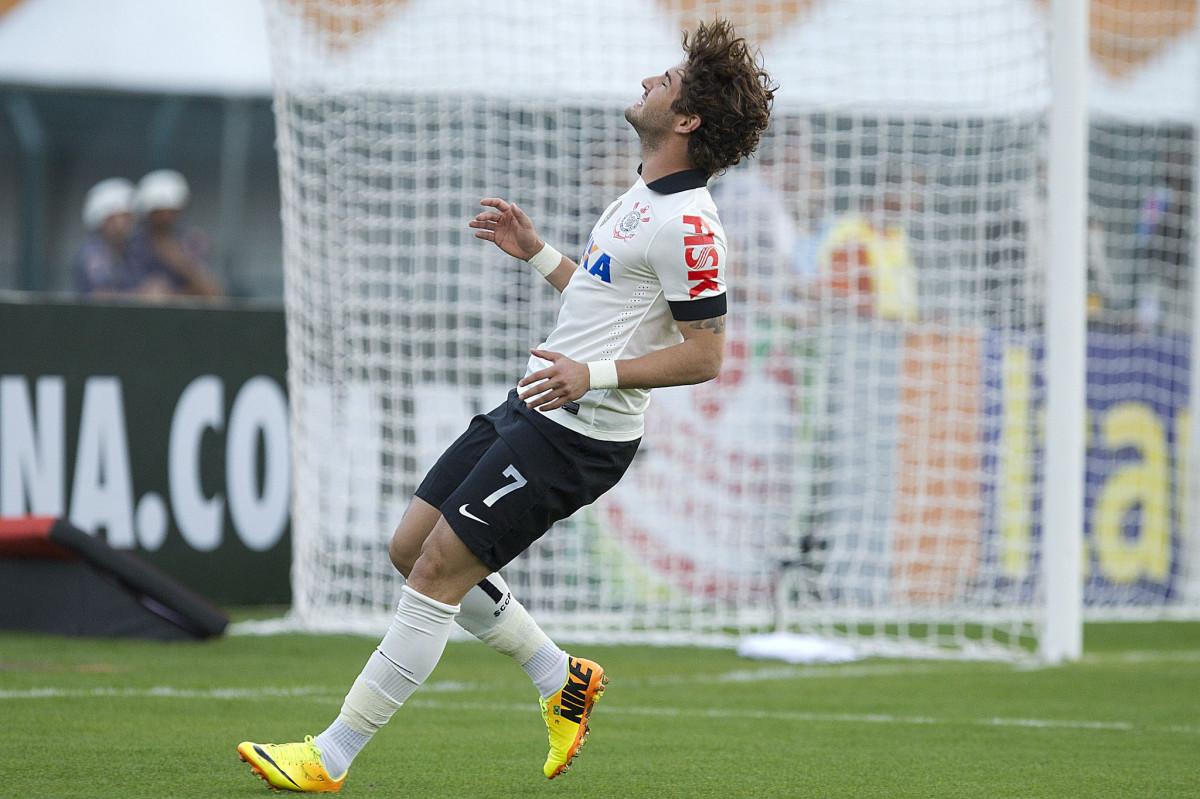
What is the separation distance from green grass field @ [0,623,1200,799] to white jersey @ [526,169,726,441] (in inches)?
41.2

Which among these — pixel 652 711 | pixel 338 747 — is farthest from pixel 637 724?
pixel 338 747

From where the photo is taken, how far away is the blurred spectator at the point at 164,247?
9.74 meters

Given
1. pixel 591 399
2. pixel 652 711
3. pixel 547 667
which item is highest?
pixel 591 399

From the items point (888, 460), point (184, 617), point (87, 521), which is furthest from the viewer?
point (888, 460)

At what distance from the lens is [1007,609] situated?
28.2 ft

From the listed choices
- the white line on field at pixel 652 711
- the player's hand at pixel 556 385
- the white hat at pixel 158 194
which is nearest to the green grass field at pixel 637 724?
the white line on field at pixel 652 711

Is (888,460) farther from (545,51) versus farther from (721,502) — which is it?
(545,51)

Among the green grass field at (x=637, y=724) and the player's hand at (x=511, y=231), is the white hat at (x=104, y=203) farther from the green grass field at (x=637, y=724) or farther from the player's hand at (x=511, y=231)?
the player's hand at (x=511, y=231)

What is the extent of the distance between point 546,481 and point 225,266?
6.88m

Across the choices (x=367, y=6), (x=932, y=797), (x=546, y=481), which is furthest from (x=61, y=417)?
(x=932, y=797)

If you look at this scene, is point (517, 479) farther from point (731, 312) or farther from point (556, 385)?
point (731, 312)

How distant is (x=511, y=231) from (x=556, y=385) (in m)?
0.92

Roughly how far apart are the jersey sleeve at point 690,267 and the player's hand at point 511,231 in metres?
0.66

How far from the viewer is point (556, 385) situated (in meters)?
3.64
